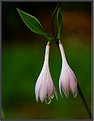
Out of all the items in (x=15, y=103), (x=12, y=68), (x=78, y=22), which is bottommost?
(x=15, y=103)

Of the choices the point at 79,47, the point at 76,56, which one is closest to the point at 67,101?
the point at 76,56

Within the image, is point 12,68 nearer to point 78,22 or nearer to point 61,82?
point 78,22

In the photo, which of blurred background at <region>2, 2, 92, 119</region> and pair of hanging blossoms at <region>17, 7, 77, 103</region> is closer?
pair of hanging blossoms at <region>17, 7, 77, 103</region>

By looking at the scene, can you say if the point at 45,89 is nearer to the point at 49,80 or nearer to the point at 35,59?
the point at 49,80

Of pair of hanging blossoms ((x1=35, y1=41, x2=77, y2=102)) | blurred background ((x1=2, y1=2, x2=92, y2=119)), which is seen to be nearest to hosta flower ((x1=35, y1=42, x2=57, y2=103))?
pair of hanging blossoms ((x1=35, y1=41, x2=77, y2=102))

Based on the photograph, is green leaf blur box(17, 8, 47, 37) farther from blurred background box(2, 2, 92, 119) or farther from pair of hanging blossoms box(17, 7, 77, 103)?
blurred background box(2, 2, 92, 119)

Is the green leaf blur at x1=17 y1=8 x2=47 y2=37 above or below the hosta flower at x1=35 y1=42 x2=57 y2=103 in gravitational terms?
above

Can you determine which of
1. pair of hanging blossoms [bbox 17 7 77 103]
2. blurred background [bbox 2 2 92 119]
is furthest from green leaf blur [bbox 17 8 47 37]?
blurred background [bbox 2 2 92 119]

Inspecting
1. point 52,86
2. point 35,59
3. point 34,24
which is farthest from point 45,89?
point 35,59
